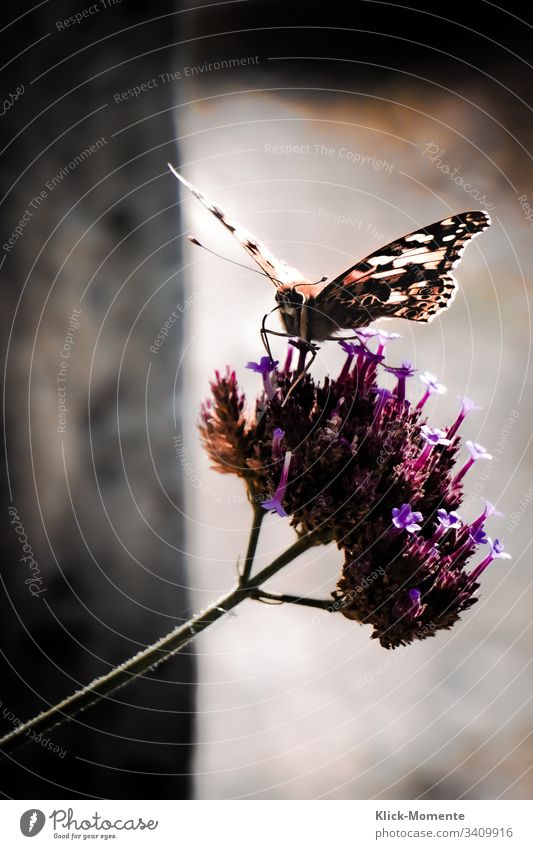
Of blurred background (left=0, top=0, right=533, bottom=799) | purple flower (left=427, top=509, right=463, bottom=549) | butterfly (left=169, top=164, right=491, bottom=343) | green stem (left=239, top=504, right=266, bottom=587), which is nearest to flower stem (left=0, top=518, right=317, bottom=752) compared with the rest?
green stem (left=239, top=504, right=266, bottom=587)

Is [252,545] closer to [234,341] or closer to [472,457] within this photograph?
[472,457]

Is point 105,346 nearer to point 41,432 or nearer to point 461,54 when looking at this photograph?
point 41,432

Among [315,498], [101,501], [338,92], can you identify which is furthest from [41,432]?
[338,92]

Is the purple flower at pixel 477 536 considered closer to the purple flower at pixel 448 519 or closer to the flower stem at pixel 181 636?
the purple flower at pixel 448 519

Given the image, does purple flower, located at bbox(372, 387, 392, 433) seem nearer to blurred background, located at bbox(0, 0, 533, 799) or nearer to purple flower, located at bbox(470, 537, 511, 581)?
purple flower, located at bbox(470, 537, 511, 581)
